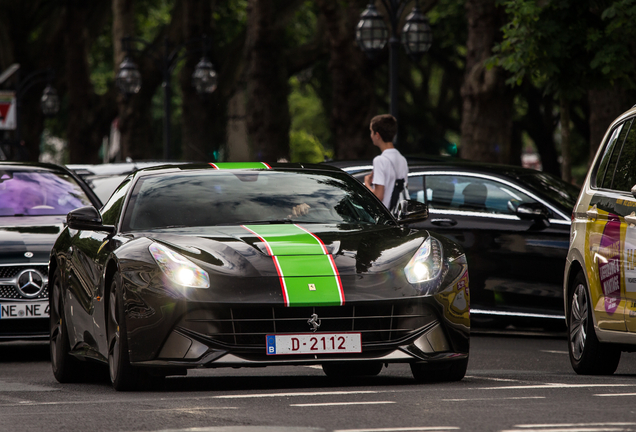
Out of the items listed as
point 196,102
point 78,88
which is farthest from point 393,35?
point 78,88

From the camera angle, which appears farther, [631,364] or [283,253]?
[631,364]

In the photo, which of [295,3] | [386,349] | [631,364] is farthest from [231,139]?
[386,349]

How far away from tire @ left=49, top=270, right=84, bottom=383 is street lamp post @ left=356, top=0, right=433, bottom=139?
9808 millimetres

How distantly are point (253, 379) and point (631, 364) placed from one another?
117 inches

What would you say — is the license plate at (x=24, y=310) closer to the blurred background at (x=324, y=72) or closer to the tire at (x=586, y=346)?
the tire at (x=586, y=346)

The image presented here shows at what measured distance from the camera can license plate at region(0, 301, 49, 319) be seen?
1077cm

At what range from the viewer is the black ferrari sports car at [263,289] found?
748cm

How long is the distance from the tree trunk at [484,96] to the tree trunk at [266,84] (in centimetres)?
688

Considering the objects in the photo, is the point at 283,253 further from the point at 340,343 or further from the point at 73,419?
the point at 73,419

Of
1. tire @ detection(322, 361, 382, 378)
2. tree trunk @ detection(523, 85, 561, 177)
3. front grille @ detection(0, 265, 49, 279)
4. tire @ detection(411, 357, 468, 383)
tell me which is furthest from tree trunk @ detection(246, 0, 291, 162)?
tire @ detection(411, 357, 468, 383)

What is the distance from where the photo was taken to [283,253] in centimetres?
768

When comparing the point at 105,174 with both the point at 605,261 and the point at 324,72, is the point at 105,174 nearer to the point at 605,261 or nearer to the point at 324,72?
the point at 605,261

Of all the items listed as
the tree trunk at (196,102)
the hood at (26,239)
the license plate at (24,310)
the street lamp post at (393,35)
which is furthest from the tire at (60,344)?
the tree trunk at (196,102)

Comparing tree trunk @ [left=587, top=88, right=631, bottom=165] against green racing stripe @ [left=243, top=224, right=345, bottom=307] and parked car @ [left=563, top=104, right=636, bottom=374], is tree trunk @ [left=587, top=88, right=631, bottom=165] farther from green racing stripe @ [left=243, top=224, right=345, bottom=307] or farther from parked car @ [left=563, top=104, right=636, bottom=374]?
green racing stripe @ [left=243, top=224, right=345, bottom=307]
